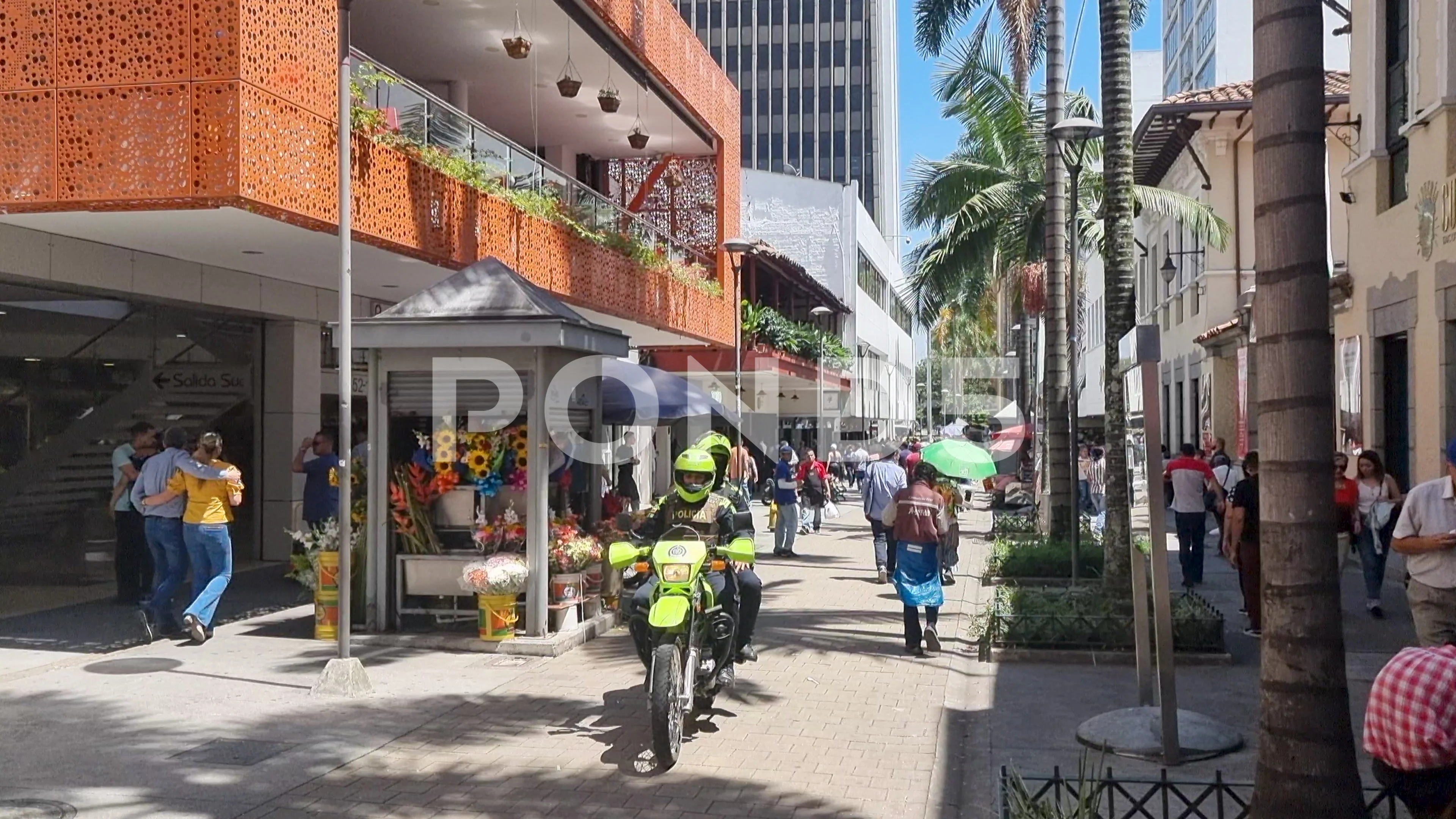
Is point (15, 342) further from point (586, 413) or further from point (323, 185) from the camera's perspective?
point (586, 413)

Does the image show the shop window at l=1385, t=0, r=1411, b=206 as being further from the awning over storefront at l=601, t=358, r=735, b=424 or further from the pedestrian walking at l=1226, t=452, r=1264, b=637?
the awning over storefront at l=601, t=358, r=735, b=424

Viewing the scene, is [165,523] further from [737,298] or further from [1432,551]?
[737,298]

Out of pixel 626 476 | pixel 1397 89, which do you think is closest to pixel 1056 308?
pixel 1397 89

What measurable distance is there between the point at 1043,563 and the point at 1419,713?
10.5 metres

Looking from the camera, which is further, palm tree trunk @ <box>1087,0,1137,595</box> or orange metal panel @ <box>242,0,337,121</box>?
palm tree trunk @ <box>1087,0,1137,595</box>

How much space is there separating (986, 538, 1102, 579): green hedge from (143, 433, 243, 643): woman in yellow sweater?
28.2 ft

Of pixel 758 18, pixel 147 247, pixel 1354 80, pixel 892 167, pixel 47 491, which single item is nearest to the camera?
pixel 147 247

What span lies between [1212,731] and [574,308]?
38.6 feet

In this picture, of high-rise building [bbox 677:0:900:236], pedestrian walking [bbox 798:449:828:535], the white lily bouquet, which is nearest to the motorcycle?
the white lily bouquet

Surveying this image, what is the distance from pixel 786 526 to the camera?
734 inches

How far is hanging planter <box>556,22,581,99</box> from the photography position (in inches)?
635

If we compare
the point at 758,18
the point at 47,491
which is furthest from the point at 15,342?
the point at 758,18

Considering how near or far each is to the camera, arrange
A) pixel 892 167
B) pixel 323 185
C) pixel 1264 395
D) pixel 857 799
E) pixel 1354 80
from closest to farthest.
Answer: pixel 1264 395 < pixel 857 799 < pixel 323 185 < pixel 1354 80 < pixel 892 167

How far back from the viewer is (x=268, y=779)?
6574 millimetres
